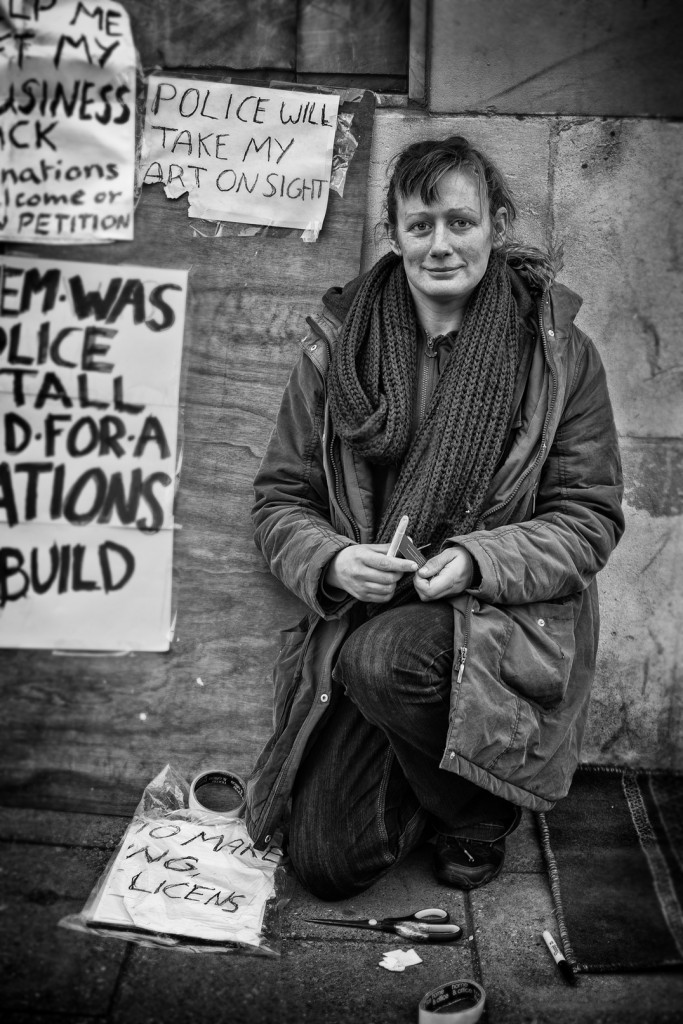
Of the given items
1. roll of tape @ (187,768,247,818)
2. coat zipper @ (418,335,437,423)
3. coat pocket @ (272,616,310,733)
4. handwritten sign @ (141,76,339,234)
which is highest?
handwritten sign @ (141,76,339,234)

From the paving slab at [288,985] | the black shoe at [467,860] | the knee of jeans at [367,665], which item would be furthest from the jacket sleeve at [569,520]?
the paving slab at [288,985]

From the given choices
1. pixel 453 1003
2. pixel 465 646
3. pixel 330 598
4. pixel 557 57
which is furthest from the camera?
pixel 557 57

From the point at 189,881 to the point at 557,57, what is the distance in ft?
8.64

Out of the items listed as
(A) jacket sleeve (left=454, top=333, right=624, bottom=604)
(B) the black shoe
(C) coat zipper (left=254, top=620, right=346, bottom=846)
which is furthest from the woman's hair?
(B) the black shoe

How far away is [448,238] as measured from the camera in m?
2.62

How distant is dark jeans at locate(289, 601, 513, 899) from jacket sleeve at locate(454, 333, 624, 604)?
0.19 metres

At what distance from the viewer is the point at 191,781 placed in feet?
10.4

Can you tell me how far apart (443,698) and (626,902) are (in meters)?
0.81

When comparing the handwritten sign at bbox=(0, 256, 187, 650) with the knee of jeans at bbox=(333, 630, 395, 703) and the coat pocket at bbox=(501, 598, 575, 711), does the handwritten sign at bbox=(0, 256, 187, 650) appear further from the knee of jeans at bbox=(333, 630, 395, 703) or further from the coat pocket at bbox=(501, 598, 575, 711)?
the coat pocket at bbox=(501, 598, 575, 711)

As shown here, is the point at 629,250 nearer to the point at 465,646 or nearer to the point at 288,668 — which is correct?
the point at 465,646

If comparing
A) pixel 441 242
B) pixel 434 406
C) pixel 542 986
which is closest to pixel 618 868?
pixel 542 986

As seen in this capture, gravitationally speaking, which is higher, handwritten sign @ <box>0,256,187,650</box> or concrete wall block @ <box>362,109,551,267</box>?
concrete wall block @ <box>362,109,551,267</box>

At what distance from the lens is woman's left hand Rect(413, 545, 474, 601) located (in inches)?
96.0

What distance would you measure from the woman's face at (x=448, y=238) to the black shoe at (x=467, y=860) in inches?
58.8
